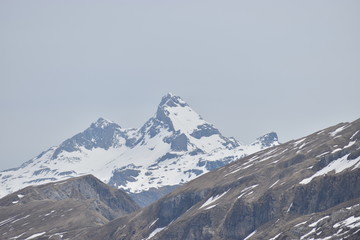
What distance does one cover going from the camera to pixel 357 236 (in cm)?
19812
